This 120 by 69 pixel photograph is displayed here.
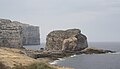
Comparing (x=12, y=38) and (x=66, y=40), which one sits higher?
(x=12, y=38)

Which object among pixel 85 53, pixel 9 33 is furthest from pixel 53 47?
pixel 9 33

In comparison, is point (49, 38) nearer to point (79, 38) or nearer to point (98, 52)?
point (79, 38)

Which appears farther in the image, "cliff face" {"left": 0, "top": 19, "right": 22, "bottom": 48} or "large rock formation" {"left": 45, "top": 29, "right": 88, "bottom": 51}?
"large rock formation" {"left": 45, "top": 29, "right": 88, "bottom": 51}

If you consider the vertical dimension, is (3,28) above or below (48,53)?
above

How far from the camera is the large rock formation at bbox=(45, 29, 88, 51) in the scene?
167288 mm

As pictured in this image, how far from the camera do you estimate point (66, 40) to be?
16738cm

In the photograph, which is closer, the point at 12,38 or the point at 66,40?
the point at 12,38

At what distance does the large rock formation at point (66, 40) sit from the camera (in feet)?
549

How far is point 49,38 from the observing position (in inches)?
7008

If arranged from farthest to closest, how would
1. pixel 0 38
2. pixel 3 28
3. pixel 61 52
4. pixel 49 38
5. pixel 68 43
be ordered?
1. pixel 49 38
2. pixel 68 43
3. pixel 61 52
4. pixel 3 28
5. pixel 0 38

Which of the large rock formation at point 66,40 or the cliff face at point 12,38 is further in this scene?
the large rock formation at point 66,40

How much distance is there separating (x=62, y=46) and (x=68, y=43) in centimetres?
492

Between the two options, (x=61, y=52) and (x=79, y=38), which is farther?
(x=79, y=38)

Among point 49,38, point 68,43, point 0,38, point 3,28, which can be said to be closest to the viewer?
point 0,38
